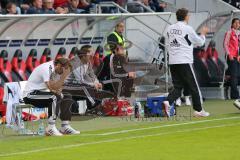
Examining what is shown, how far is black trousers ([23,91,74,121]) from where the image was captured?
58.1ft

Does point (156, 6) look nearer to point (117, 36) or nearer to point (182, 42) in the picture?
point (117, 36)

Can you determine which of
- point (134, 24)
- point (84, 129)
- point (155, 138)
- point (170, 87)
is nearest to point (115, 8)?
point (134, 24)

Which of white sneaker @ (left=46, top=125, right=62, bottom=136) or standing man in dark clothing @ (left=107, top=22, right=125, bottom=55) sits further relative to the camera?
standing man in dark clothing @ (left=107, top=22, right=125, bottom=55)

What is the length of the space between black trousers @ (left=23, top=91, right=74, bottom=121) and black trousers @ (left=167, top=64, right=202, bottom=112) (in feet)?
12.0

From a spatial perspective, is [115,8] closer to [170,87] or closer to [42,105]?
[170,87]

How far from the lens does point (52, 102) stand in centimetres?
1778

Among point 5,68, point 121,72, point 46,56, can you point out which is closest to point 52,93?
point 5,68

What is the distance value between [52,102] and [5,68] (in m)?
5.06

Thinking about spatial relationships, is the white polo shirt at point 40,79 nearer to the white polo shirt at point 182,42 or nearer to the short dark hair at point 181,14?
the white polo shirt at point 182,42

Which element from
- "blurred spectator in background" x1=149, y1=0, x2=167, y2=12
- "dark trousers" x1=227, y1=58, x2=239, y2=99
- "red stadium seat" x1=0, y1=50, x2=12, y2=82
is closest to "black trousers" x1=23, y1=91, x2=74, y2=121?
"red stadium seat" x1=0, y1=50, x2=12, y2=82

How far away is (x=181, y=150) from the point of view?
1480 cm

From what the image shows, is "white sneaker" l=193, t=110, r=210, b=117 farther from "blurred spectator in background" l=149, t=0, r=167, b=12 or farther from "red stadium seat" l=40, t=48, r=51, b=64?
"blurred spectator in background" l=149, t=0, r=167, b=12

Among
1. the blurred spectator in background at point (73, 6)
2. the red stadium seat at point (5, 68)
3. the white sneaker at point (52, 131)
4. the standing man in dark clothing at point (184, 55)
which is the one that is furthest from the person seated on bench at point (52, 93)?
the blurred spectator in background at point (73, 6)

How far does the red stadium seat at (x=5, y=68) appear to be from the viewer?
22422mm
